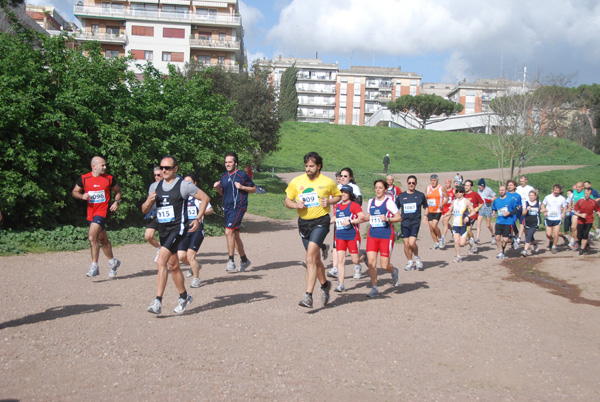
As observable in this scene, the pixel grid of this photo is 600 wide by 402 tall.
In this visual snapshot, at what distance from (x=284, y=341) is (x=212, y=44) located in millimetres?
61420

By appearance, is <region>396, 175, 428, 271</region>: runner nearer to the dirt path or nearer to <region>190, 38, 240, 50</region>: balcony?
the dirt path

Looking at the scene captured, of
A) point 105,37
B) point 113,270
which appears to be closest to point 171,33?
point 105,37

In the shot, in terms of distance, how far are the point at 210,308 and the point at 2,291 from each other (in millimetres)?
3212

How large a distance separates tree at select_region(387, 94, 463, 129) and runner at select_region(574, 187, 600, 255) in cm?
7361

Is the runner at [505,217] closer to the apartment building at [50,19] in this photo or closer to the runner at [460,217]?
the runner at [460,217]

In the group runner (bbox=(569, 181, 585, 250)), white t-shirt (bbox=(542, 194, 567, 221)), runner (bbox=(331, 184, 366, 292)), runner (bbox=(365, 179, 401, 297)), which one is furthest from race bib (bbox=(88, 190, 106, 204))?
runner (bbox=(569, 181, 585, 250))

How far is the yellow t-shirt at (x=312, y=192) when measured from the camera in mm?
7398

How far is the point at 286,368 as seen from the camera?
16.8ft

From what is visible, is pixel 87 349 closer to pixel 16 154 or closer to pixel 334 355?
pixel 334 355

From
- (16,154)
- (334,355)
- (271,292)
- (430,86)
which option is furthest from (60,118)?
(430,86)

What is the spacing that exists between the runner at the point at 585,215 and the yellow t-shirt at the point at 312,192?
1017cm

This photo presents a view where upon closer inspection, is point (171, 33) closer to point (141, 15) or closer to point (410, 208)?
point (141, 15)

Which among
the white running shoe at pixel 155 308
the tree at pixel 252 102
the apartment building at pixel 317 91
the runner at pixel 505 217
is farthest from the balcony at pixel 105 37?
the white running shoe at pixel 155 308

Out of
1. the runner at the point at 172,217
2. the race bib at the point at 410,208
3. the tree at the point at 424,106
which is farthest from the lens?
the tree at the point at 424,106
